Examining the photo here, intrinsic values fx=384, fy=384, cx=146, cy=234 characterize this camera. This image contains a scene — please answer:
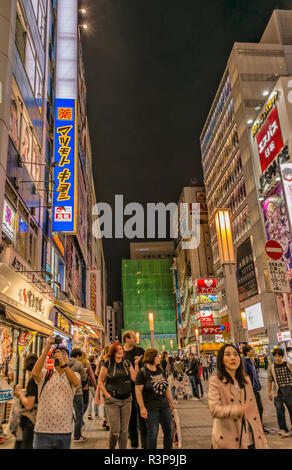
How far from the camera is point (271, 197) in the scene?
149 ft

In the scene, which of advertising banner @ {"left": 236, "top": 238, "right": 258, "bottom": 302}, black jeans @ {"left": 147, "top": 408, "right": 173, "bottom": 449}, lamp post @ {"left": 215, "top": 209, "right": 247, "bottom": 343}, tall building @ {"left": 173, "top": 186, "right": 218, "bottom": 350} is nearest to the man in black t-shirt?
black jeans @ {"left": 147, "top": 408, "right": 173, "bottom": 449}

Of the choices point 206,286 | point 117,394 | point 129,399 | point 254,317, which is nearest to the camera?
point 117,394

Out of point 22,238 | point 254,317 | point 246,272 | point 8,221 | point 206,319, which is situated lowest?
point 8,221

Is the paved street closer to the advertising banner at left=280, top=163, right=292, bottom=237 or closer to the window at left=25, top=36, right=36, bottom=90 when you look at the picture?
the window at left=25, top=36, right=36, bottom=90

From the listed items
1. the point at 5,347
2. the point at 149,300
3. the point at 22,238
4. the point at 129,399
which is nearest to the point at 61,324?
the point at 22,238

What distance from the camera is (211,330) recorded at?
2906 inches

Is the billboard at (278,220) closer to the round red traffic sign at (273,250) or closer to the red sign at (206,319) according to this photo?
the round red traffic sign at (273,250)

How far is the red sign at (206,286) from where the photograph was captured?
77312 mm

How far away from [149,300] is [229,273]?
331 feet

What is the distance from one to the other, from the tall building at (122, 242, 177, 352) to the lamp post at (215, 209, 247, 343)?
9508cm

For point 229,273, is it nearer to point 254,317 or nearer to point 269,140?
point 269,140

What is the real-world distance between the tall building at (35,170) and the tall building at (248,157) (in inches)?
1107

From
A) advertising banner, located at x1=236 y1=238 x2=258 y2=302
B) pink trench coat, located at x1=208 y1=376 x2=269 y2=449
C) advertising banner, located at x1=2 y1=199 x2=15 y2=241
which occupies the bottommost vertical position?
pink trench coat, located at x1=208 y1=376 x2=269 y2=449

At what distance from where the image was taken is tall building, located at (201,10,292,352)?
159 feet
